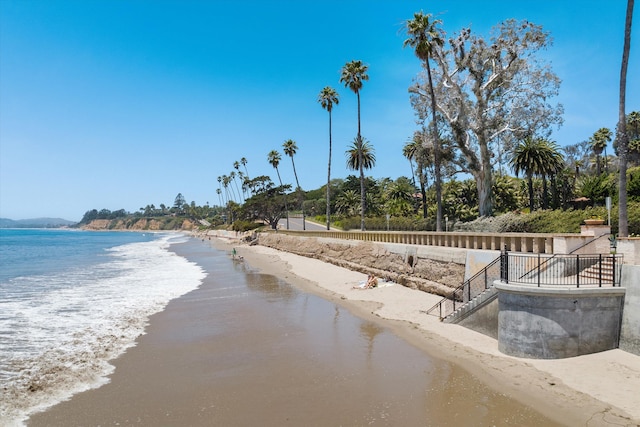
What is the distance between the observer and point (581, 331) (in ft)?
36.7

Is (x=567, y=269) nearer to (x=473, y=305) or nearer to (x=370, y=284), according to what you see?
(x=473, y=305)

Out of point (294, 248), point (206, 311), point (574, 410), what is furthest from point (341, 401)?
point (294, 248)

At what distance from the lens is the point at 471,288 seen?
1736cm

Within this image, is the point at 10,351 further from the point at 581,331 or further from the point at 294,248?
the point at 294,248

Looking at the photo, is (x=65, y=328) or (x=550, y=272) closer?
(x=550, y=272)

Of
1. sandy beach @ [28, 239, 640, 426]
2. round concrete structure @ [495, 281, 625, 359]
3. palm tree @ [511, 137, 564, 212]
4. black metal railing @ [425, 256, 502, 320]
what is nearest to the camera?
sandy beach @ [28, 239, 640, 426]

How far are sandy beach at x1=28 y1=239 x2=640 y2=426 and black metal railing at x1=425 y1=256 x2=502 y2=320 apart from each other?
1.28 m

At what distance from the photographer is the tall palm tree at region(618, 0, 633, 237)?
51.2 ft

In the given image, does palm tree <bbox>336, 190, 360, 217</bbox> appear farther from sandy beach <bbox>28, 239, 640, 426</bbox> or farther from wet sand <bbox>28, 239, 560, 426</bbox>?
sandy beach <bbox>28, 239, 640, 426</bbox>

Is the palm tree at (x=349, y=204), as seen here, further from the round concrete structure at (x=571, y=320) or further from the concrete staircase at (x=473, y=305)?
the round concrete structure at (x=571, y=320)

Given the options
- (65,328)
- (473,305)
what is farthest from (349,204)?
(473,305)

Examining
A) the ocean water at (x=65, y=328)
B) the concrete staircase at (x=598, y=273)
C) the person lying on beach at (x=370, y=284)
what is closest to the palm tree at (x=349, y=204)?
the ocean water at (x=65, y=328)

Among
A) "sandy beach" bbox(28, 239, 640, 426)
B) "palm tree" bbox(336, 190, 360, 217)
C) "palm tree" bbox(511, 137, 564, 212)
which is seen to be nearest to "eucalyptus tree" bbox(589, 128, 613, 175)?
"palm tree" bbox(511, 137, 564, 212)

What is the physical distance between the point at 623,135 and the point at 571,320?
9.13 m
